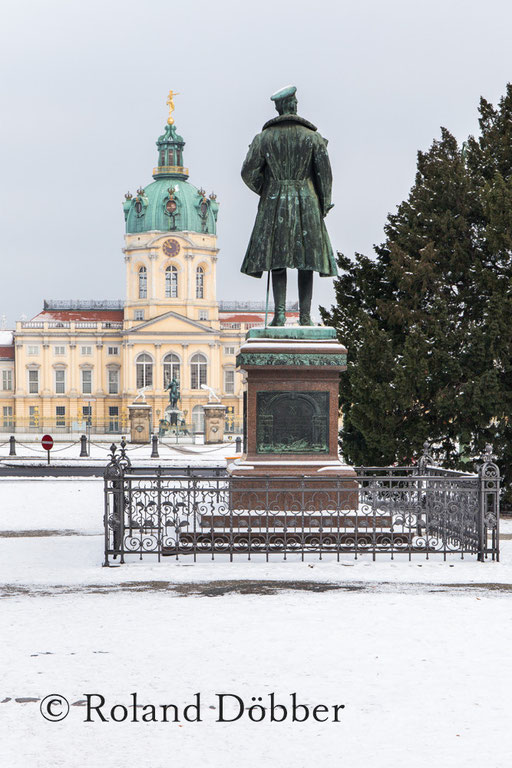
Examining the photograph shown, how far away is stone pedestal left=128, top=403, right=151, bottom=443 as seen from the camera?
5006 centimetres

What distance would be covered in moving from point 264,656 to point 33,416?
81810mm

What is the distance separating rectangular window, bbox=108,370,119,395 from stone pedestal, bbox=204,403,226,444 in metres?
38.1

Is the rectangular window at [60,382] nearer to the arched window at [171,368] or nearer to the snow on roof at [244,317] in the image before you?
the arched window at [171,368]

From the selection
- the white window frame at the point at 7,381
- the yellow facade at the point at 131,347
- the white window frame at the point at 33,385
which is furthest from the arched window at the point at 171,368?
the white window frame at the point at 7,381

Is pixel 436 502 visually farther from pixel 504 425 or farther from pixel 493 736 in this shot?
pixel 493 736

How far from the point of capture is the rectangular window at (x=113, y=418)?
270 ft

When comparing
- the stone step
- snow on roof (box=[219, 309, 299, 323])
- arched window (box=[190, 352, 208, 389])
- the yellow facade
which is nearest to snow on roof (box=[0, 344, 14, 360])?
the yellow facade

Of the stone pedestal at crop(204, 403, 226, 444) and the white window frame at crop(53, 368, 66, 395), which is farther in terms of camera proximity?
the white window frame at crop(53, 368, 66, 395)

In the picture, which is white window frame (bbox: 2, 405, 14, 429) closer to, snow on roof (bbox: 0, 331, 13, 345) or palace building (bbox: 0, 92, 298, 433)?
palace building (bbox: 0, 92, 298, 433)

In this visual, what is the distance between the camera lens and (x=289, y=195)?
38.2ft

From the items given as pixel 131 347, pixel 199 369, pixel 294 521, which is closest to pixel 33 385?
pixel 131 347

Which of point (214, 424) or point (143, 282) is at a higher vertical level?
point (143, 282)

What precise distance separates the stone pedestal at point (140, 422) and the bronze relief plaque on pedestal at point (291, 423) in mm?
39586

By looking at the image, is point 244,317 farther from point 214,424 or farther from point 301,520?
point 301,520
